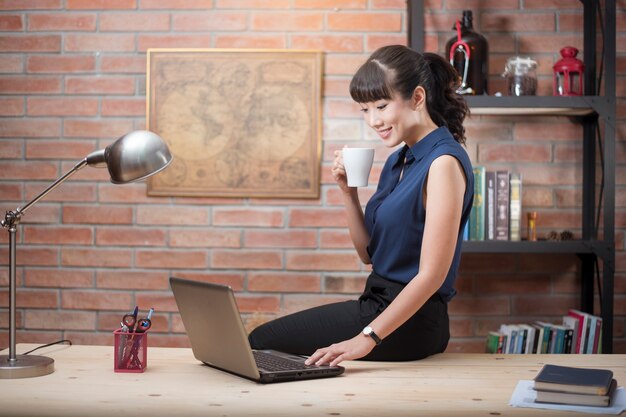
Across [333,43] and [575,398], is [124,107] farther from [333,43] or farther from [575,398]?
[575,398]

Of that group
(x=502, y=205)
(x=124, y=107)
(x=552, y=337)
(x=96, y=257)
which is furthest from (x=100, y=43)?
(x=552, y=337)

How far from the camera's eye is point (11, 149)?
3088mm

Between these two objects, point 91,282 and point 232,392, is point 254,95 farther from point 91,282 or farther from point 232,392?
point 232,392

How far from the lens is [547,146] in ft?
9.85

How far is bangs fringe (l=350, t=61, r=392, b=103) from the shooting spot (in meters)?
2.04

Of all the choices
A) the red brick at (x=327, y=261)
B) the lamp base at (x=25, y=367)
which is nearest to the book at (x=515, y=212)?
the red brick at (x=327, y=261)

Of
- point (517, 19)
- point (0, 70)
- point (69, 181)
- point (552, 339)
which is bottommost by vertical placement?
point (552, 339)

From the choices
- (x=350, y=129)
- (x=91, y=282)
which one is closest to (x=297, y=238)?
(x=350, y=129)

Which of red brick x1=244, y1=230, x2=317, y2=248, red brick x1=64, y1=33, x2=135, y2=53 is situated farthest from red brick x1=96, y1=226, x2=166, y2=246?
red brick x1=64, y1=33, x2=135, y2=53

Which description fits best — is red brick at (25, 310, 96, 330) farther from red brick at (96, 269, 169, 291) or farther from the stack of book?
the stack of book

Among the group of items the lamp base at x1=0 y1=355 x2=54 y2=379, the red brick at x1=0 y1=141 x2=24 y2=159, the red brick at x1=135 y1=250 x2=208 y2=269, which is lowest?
the lamp base at x1=0 y1=355 x2=54 y2=379

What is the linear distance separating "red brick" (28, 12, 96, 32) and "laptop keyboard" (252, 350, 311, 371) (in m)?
1.71

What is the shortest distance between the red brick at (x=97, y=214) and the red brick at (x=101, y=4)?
2.41 feet

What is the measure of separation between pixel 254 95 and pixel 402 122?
1064 millimetres
